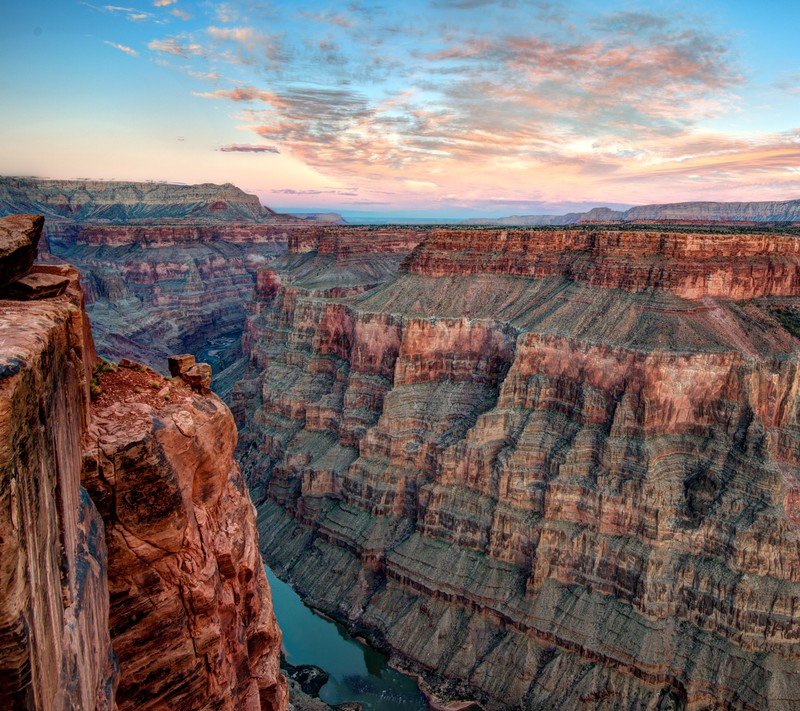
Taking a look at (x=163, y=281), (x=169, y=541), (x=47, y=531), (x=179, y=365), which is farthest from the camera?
(x=163, y=281)

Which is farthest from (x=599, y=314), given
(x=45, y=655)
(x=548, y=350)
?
(x=45, y=655)

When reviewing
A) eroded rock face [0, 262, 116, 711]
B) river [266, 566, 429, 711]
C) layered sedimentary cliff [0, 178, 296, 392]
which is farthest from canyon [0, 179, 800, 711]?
layered sedimentary cliff [0, 178, 296, 392]

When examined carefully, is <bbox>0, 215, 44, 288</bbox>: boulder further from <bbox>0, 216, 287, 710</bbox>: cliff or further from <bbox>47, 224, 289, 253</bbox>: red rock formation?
<bbox>47, 224, 289, 253</bbox>: red rock formation

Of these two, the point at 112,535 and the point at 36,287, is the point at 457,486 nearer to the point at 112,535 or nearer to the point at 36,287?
the point at 112,535

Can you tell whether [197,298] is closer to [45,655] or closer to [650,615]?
[650,615]

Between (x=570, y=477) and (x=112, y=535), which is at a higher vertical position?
(x=112, y=535)

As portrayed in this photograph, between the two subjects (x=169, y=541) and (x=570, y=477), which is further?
(x=570, y=477)

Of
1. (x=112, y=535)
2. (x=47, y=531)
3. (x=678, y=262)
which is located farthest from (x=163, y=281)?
(x=47, y=531)
